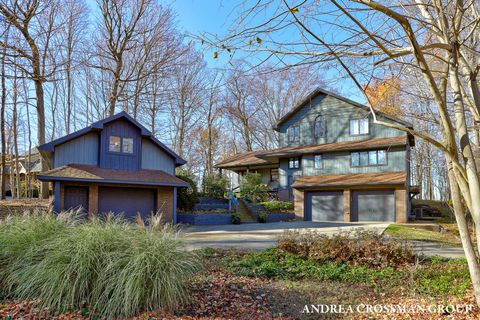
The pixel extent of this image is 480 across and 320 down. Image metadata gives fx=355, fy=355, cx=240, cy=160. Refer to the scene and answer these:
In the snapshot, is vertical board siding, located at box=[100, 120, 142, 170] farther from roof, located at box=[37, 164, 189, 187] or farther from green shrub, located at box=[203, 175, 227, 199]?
green shrub, located at box=[203, 175, 227, 199]

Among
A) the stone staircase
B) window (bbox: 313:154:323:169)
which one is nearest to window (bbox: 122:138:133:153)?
the stone staircase

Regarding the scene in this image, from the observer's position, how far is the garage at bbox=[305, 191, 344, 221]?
23823 millimetres

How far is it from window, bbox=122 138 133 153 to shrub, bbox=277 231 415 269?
1282cm

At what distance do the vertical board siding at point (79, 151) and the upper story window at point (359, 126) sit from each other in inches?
674

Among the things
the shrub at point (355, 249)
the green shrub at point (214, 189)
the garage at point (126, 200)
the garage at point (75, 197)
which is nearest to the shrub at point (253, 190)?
the green shrub at point (214, 189)

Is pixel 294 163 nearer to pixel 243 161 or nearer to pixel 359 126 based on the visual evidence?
pixel 243 161

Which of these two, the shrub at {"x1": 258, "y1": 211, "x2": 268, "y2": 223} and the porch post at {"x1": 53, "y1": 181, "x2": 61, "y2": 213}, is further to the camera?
the shrub at {"x1": 258, "y1": 211, "x2": 268, "y2": 223}

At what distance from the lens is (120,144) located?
18844 mm

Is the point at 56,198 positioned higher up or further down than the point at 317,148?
further down

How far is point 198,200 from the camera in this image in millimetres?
23047

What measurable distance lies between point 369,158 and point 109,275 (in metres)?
22.0

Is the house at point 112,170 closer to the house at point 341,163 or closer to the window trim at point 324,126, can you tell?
the house at point 341,163

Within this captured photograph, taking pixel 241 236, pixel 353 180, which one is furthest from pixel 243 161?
pixel 241 236

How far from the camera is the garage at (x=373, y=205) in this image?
72.2ft
